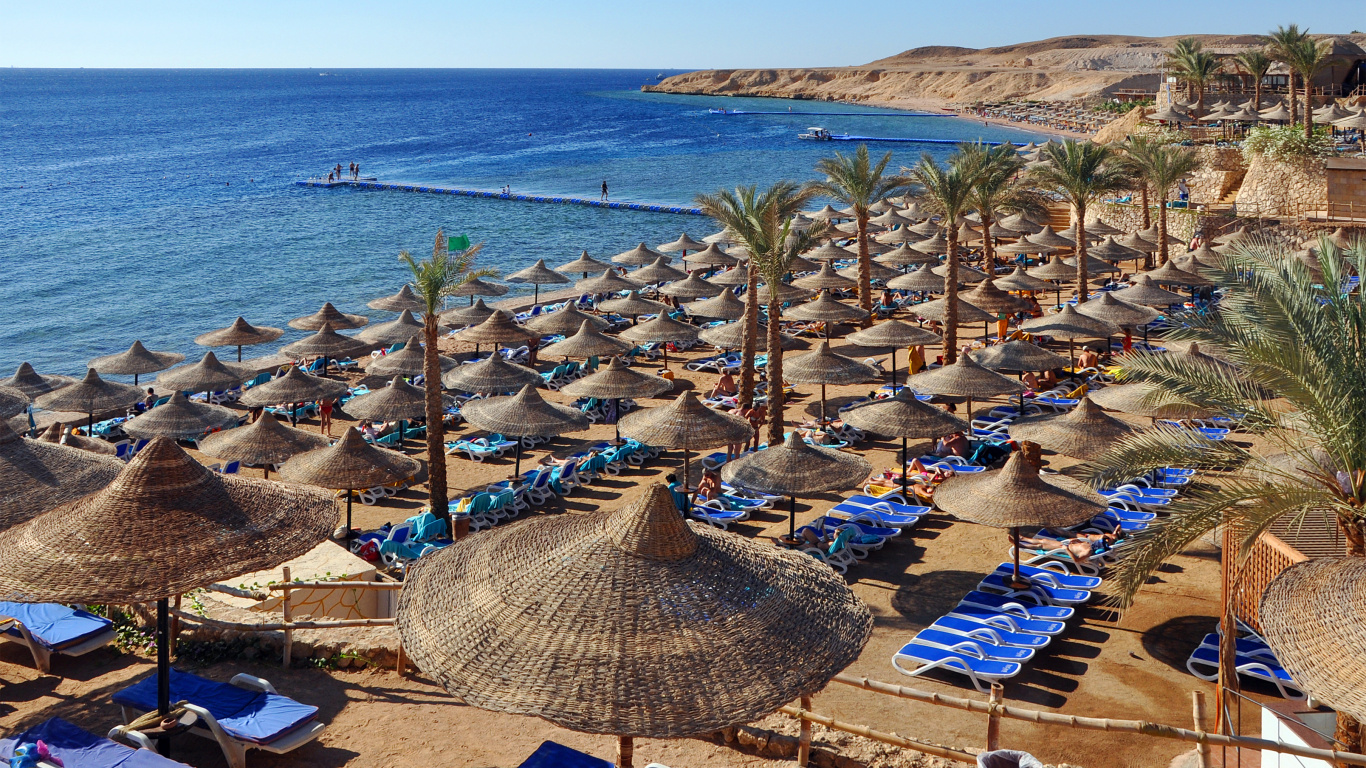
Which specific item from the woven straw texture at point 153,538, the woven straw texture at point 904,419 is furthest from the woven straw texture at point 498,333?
the woven straw texture at point 153,538

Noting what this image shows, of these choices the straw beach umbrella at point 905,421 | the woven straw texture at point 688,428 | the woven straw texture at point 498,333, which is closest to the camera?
A: the woven straw texture at point 688,428

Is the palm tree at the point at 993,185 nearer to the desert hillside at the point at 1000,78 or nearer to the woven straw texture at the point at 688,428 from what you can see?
the woven straw texture at the point at 688,428

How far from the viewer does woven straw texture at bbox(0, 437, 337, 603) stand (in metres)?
7.76

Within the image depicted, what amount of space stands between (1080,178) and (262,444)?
22008 millimetres

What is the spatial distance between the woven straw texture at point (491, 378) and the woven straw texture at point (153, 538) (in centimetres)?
1047

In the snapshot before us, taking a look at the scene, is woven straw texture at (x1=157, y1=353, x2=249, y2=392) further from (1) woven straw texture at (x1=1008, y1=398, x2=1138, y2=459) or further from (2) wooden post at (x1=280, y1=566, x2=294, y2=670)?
(1) woven straw texture at (x1=1008, y1=398, x2=1138, y2=459)

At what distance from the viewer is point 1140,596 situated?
12.6 meters

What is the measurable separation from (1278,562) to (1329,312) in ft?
8.24

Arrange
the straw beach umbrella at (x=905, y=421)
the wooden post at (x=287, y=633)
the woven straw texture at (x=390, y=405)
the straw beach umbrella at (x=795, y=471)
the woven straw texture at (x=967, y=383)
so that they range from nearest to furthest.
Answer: the wooden post at (x=287, y=633), the straw beach umbrella at (x=795, y=471), the straw beach umbrella at (x=905, y=421), the woven straw texture at (x=967, y=383), the woven straw texture at (x=390, y=405)

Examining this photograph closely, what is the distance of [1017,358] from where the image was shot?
19.4 metres

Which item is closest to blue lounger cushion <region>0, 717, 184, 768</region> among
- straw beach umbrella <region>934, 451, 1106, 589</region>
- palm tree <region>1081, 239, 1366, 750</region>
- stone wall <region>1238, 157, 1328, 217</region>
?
palm tree <region>1081, 239, 1366, 750</region>

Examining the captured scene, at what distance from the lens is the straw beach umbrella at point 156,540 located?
776 centimetres

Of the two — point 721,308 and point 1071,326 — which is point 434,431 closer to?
point 721,308

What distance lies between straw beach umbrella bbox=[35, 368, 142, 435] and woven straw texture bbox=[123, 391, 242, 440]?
195cm
